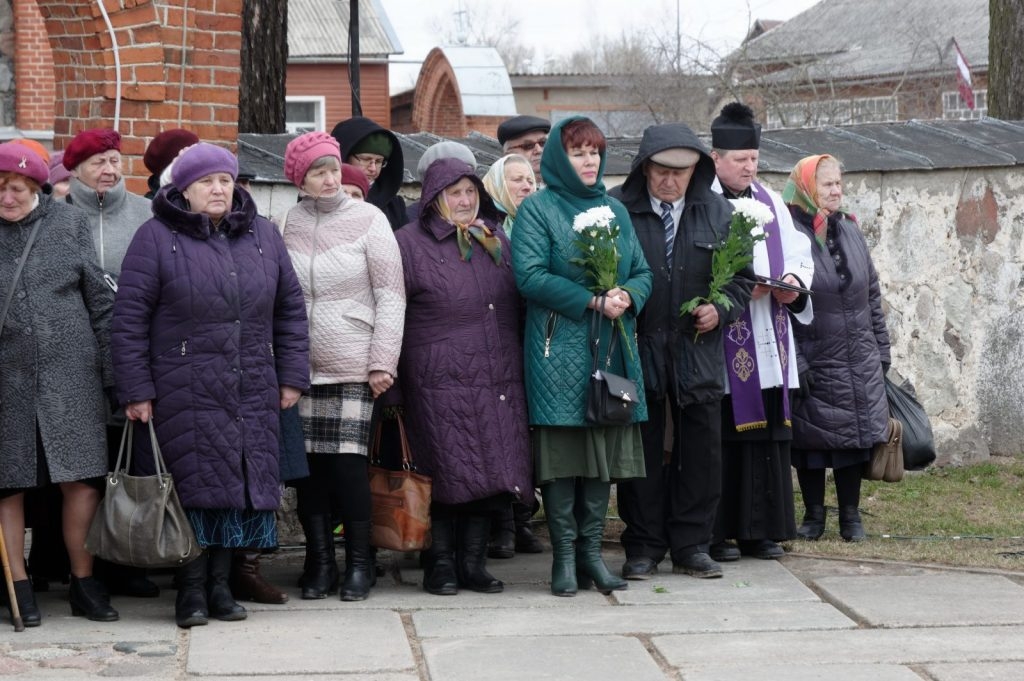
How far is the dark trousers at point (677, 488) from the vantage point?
6098 mm

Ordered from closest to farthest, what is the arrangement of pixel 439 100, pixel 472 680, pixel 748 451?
pixel 472 680
pixel 748 451
pixel 439 100

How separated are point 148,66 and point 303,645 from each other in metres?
3.12

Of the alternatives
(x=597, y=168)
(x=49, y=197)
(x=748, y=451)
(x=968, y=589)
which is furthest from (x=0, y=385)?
(x=968, y=589)

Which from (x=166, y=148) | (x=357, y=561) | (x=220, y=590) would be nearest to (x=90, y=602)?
(x=220, y=590)

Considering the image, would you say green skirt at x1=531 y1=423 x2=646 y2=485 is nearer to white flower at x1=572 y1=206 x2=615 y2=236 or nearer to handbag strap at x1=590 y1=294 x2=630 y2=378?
handbag strap at x1=590 y1=294 x2=630 y2=378

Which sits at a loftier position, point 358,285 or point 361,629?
point 358,285

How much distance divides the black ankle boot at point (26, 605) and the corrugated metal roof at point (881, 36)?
24667mm

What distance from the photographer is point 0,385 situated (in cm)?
524

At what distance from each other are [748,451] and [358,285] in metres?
1.81

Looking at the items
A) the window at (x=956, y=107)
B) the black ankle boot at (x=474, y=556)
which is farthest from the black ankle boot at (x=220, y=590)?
the window at (x=956, y=107)

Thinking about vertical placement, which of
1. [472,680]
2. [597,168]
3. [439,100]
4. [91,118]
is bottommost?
[472,680]

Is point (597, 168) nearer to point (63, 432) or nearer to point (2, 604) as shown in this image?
point (63, 432)

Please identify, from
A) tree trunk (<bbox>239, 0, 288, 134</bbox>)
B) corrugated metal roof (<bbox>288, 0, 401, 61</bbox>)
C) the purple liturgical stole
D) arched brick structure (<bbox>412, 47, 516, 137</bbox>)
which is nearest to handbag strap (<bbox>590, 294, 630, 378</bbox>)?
the purple liturgical stole

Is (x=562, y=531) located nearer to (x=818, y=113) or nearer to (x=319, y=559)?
(x=319, y=559)
